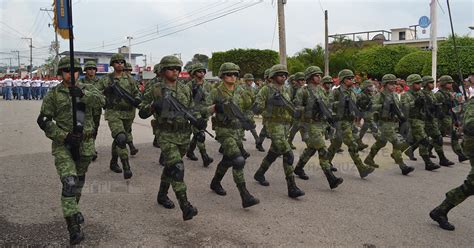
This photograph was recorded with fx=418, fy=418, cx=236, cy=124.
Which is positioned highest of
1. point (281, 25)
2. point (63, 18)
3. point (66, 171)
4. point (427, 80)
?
point (281, 25)

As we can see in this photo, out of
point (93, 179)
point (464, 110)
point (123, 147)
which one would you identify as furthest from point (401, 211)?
point (93, 179)

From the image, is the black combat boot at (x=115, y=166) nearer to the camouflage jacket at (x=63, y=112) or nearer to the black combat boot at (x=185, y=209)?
the camouflage jacket at (x=63, y=112)

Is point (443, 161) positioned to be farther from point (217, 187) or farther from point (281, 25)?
point (281, 25)

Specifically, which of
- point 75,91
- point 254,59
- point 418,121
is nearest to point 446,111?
point 418,121

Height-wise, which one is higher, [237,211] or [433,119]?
[433,119]

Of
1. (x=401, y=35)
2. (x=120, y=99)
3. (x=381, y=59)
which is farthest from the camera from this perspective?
(x=401, y=35)

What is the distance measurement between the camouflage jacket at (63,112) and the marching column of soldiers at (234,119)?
0.01 m

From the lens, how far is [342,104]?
7320 mm

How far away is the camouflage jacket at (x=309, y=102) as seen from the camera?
6316 millimetres

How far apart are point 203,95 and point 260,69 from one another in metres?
25.5

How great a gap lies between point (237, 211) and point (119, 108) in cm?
300

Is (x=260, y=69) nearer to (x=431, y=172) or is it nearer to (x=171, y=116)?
(x=431, y=172)

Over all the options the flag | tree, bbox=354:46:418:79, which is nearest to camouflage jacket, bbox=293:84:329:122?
the flag

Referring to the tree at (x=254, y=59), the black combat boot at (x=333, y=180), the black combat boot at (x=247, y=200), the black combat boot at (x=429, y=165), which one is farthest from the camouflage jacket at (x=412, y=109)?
the tree at (x=254, y=59)
